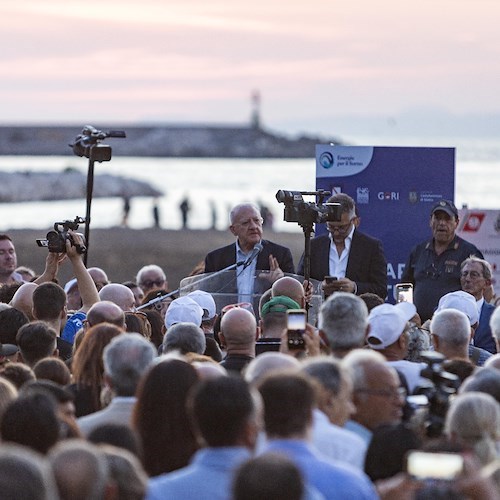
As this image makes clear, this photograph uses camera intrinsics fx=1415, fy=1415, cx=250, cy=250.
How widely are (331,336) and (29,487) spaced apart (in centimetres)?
344

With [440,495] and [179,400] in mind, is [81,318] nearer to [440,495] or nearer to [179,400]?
[179,400]

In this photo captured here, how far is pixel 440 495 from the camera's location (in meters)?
4.80

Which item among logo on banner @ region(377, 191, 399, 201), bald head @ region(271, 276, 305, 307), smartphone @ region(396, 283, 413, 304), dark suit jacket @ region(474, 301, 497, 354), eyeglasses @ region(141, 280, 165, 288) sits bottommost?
dark suit jacket @ region(474, 301, 497, 354)

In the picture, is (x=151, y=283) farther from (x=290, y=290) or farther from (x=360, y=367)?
(x=360, y=367)

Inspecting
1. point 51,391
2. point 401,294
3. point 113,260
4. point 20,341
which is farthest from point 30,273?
point 113,260

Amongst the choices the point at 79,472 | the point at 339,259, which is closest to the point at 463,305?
the point at 339,259

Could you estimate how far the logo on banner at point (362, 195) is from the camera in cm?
1408

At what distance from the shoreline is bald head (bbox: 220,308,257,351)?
1474 cm

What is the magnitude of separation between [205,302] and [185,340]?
215 centimetres

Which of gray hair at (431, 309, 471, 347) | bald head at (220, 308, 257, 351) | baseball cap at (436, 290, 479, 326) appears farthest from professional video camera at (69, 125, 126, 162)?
gray hair at (431, 309, 471, 347)

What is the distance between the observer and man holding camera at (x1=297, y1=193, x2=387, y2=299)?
39.3 feet

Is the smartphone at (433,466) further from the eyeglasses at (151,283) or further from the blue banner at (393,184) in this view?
the blue banner at (393,184)

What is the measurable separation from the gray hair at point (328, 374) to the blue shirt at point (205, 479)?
0.91m

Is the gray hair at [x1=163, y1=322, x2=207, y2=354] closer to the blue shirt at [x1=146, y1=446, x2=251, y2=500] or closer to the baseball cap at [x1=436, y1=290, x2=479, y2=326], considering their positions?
the baseball cap at [x1=436, y1=290, x2=479, y2=326]
